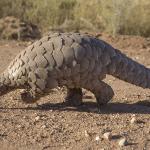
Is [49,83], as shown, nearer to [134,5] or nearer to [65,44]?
[65,44]

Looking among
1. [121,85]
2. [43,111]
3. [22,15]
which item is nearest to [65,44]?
[43,111]

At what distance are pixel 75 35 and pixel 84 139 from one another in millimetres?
1496

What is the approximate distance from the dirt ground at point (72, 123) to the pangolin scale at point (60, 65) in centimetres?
31

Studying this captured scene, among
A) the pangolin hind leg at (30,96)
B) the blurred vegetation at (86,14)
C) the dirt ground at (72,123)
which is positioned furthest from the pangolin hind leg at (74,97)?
the blurred vegetation at (86,14)

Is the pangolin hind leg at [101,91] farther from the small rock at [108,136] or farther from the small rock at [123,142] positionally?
the small rock at [123,142]

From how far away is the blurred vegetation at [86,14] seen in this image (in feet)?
51.9

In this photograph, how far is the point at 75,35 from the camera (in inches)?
285

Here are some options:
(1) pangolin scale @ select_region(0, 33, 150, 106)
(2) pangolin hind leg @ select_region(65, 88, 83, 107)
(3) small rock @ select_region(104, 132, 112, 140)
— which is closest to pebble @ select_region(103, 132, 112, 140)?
(3) small rock @ select_region(104, 132, 112, 140)

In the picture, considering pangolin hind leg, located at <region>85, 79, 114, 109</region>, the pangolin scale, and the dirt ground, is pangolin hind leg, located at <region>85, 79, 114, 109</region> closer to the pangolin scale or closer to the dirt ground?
the pangolin scale

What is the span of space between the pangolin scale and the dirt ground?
315mm

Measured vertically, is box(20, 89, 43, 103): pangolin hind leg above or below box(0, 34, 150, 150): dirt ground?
above

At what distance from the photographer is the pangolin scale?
22.9 feet

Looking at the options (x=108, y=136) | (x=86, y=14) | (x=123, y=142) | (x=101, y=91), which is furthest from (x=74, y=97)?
(x=86, y=14)

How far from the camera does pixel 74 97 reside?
301 inches
